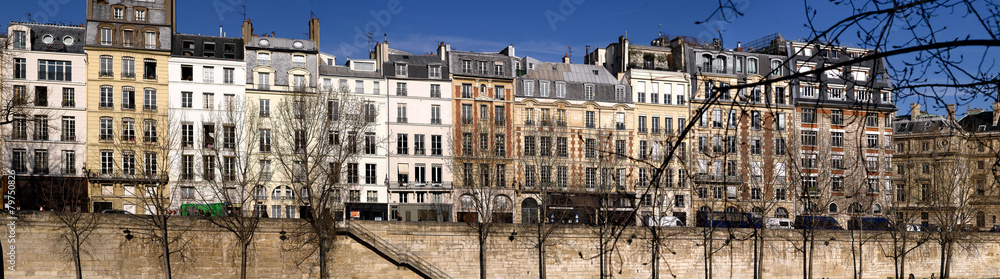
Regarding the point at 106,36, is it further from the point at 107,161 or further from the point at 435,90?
the point at 435,90

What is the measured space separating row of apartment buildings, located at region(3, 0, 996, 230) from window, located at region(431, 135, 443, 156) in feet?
0.32

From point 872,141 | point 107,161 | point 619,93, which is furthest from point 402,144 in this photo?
point 872,141

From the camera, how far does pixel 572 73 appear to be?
67.1m

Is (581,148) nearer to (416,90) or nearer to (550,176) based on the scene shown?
(550,176)

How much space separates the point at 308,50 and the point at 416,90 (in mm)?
7413

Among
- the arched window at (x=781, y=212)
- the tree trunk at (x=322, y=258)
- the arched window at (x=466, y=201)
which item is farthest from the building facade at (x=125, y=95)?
the arched window at (x=781, y=212)

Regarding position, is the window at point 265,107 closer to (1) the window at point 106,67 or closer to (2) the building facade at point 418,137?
(2) the building facade at point 418,137

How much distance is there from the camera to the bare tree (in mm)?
45812

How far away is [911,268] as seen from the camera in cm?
5931

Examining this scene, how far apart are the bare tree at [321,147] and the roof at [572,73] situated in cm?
1232

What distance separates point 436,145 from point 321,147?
12.0m

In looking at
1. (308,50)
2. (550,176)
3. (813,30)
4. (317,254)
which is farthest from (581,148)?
(813,30)

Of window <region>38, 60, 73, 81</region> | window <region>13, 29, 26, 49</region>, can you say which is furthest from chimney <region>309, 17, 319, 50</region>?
window <region>13, 29, 26, 49</region>

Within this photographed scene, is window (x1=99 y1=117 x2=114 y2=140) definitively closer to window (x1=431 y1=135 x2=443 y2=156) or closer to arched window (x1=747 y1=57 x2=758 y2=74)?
window (x1=431 y1=135 x2=443 y2=156)
